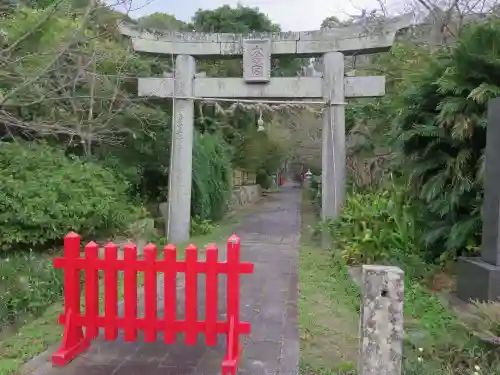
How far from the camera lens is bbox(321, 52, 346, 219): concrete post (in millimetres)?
8945

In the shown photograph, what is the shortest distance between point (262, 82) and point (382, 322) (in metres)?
6.73

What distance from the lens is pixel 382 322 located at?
3049 millimetres

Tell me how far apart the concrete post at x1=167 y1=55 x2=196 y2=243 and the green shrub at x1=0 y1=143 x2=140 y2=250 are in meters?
1.47

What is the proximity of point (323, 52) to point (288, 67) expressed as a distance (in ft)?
45.9

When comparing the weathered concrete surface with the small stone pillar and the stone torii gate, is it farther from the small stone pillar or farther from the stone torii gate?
the small stone pillar

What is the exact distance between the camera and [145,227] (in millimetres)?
8547

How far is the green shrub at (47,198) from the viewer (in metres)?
6.24

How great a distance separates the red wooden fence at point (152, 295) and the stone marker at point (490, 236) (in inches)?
98.8

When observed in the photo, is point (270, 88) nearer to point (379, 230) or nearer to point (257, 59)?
point (257, 59)

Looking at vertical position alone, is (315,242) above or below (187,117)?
below

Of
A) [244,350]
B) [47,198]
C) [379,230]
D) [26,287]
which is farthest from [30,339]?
[379,230]

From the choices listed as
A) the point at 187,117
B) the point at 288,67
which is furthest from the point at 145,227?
the point at 288,67

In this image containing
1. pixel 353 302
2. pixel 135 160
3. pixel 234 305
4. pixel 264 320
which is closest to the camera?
pixel 234 305

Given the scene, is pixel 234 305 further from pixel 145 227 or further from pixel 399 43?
pixel 399 43
